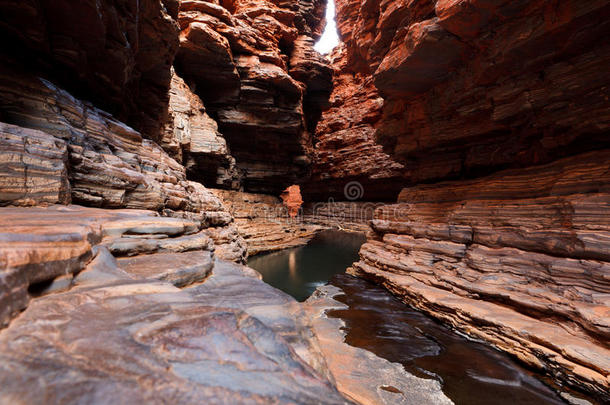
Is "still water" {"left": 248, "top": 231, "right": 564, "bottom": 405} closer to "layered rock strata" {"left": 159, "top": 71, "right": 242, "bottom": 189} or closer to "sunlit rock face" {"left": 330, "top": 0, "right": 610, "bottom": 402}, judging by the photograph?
"sunlit rock face" {"left": 330, "top": 0, "right": 610, "bottom": 402}

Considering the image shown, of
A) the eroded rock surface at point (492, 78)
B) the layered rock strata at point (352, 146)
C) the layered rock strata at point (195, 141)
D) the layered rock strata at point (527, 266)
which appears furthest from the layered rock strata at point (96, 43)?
the layered rock strata at point (352, 146)

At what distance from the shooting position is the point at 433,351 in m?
4.43

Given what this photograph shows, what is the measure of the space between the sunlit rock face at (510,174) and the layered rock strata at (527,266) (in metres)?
0.02

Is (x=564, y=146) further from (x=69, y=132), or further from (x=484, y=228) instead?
(x=69, y=132)

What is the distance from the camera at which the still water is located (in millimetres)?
3391

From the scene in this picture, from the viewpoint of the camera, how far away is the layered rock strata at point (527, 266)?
150 inches

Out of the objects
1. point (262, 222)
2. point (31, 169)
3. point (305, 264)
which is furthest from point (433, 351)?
point (262, 222)

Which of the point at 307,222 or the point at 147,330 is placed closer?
the point at 147,330

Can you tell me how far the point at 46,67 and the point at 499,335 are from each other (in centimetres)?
1139

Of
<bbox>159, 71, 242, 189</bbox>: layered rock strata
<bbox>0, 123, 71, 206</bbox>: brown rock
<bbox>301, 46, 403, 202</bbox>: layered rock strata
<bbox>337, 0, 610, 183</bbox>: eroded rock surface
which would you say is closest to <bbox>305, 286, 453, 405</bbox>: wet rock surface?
<bbox>0, 123, 71, 206</bbox>: brown rock

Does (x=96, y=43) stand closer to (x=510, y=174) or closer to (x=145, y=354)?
(x=145, y=354)

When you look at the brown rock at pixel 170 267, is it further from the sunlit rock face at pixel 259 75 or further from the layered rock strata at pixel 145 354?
the sunlit rock face at pixel 259 75

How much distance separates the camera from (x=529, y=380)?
12.0 feet

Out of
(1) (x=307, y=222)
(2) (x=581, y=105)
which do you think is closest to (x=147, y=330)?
(2) (x=581, y=105)
